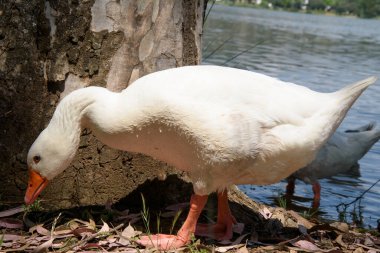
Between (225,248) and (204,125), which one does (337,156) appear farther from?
(204,125)

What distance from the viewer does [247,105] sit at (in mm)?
3523

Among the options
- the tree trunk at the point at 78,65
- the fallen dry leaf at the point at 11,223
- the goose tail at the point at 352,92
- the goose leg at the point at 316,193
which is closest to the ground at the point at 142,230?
the fallen dry leaf at the point at 11,223

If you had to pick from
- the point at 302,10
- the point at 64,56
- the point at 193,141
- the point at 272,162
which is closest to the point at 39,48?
the point at 64,56

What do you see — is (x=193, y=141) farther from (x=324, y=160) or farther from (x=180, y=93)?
(x=324, y=160)

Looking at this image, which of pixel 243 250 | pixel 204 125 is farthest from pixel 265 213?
pixel 204 125

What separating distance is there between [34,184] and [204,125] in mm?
1135

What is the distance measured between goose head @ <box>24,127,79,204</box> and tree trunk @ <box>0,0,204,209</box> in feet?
1.51

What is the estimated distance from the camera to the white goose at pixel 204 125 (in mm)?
3436

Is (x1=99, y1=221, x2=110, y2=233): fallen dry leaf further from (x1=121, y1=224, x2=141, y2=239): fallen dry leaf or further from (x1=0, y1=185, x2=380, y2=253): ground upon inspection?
(x1=121, y1=224, x2=141, y2=239): fallen dry leaf

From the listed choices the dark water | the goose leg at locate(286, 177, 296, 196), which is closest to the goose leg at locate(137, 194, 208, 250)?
the dark water

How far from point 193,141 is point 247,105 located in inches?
15.1

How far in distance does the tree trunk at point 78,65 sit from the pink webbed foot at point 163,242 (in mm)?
604

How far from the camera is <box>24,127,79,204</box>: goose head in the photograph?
11.8 feet

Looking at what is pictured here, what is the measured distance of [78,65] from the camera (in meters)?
4.04
